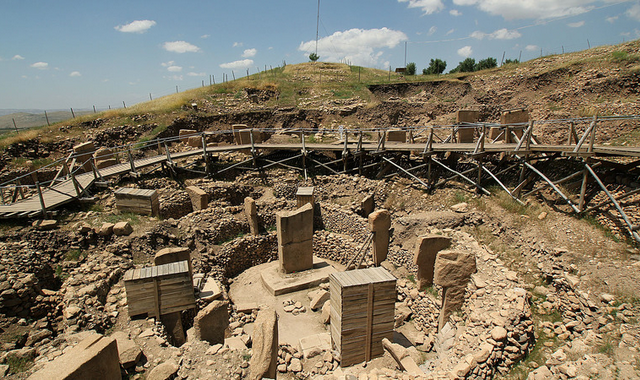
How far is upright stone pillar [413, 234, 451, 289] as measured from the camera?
8.97m

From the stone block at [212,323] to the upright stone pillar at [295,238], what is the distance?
3.51 m

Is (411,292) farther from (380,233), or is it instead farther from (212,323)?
(212,323)

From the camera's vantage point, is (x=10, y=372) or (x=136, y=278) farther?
(x=136, y=278)

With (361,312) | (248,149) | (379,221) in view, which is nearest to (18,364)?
(361,312)

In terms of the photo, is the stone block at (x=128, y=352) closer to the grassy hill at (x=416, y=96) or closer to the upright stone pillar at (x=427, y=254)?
the upright stone pillar at (x=427, y=254)

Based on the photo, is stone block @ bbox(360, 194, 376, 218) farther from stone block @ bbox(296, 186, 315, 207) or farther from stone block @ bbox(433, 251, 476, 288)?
stone block @ bbox(433, 251, 476, 288)

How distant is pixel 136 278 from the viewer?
694cm

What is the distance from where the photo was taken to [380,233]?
11.0 metres

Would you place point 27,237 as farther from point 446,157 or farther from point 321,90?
point 321,90

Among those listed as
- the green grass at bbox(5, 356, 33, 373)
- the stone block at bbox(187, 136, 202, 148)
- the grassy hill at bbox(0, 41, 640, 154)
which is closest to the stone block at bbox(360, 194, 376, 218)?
the green grass at bbox(5, 356, 33, 373)

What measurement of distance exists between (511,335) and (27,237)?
39.5 feet

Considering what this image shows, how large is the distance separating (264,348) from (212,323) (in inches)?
88.8

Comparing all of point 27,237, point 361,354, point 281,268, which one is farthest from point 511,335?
point 27,237

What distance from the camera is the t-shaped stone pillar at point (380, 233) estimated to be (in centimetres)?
1082
